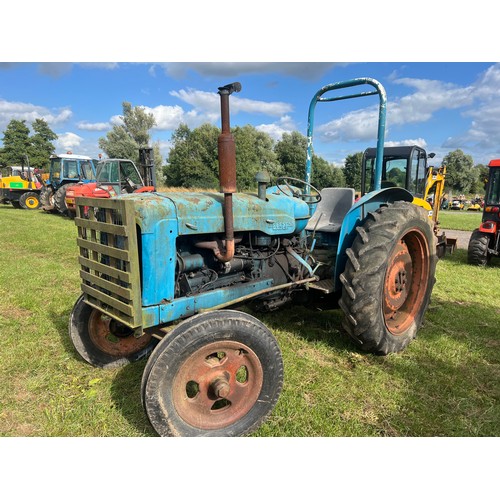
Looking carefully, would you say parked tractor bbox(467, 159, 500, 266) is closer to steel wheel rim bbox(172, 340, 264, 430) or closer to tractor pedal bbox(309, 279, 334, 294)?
tractor pedal bbox(309, 279, 334, 294)

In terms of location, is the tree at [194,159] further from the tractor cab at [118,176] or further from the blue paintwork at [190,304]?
the blue paintwork at [190,304]

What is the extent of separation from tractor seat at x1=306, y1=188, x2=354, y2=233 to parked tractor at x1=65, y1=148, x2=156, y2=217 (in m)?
8.69

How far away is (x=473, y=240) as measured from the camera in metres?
7.12

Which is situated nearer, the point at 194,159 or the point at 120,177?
the point at 120,177

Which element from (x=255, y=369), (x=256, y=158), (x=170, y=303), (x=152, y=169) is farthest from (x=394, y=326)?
(x=256, y=158)

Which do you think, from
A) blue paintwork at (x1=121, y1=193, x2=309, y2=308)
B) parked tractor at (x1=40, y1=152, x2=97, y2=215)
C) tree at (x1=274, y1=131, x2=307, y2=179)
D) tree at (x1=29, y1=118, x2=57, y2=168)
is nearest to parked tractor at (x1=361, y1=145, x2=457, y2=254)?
blue paintwork at (x1=121, y1=193, x2=309, y2=308)

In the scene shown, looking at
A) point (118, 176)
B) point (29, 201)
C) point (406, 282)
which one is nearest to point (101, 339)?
point (406, 282)

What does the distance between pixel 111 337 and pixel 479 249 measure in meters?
6.89

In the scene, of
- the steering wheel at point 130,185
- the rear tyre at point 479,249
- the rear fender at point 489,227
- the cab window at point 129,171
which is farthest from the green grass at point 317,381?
the cab window at point 129,171

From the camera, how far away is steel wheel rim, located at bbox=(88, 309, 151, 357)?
2969mm

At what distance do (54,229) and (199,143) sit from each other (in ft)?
94.2

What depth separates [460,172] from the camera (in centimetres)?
4766

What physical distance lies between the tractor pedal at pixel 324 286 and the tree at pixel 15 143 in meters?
58.2

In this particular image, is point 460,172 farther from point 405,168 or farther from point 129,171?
point 129,171
